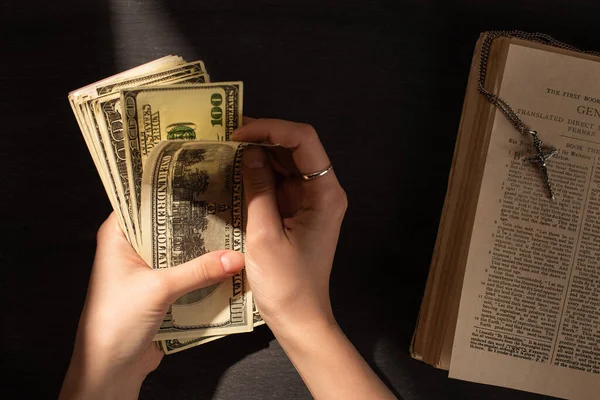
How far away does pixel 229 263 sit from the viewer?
64 cm

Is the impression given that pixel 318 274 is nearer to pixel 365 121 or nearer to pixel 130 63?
pixel 365 121

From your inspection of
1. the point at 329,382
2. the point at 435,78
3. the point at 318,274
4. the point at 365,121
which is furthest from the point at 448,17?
the point at 329,382

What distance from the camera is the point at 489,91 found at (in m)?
0.73

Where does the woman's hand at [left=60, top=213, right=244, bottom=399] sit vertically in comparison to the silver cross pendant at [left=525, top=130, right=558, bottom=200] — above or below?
below

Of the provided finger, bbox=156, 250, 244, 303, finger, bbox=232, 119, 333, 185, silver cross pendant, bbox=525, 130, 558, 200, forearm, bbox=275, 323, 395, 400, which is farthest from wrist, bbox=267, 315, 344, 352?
silver cross pendant, bbox=525, 130, 558, 200

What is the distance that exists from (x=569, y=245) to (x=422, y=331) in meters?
0.26

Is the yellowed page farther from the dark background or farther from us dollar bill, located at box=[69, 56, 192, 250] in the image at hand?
us dollar bill, located at box=[69, 56, 192, 250]

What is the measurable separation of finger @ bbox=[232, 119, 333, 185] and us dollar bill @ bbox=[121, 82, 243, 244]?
0.02 meters

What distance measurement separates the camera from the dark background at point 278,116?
75cm

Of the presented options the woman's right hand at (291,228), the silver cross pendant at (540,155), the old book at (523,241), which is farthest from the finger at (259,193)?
the silver cross pendant at (540,155)

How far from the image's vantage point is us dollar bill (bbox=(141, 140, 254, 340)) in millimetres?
658

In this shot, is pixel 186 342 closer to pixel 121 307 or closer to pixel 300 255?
pixel 121 307

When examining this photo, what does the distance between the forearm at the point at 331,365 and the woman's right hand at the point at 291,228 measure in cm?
1

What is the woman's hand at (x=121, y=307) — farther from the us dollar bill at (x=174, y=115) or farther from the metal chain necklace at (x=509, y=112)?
the metal chain necklace at (x=509, y=112)
